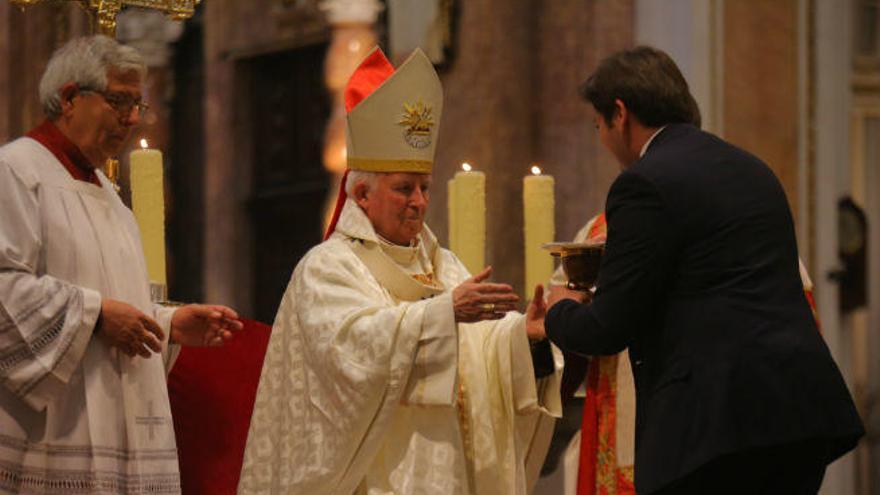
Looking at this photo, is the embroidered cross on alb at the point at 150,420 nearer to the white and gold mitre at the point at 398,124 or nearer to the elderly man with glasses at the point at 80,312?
the elderly man with glasses at the point at 80,312

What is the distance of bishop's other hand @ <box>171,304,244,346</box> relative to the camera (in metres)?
4.18

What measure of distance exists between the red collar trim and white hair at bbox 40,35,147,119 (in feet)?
0.13

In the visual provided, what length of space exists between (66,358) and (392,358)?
769mm

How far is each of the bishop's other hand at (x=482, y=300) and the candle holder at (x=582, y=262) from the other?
18 cm

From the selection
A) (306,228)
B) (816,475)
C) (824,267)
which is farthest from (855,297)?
(816,475)

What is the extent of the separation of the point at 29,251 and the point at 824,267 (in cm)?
439

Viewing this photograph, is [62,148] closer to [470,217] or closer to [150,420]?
[150,420]

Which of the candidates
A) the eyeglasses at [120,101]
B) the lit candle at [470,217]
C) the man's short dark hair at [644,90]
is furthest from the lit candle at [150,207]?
the man's short dark hair at [644,90]

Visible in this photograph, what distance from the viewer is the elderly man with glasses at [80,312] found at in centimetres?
381

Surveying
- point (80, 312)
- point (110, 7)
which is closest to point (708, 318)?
point (80, 312)

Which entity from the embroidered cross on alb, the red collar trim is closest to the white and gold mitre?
the red collar trim

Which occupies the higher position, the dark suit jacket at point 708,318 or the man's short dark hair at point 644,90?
the man's short dark hair at point 644,90

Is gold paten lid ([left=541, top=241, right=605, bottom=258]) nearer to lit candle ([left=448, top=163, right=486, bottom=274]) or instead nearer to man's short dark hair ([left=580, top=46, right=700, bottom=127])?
man's short dark hair ([left=580, top=46, right=700, bottom=127])

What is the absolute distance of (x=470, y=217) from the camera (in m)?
4.68
